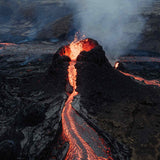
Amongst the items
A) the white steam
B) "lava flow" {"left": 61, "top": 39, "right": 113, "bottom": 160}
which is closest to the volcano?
"lava flow" {"left": 61, "top": 39, "right": 113, "bottom": 160}

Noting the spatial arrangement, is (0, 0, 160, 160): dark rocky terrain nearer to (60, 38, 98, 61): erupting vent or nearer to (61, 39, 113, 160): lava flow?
(61, 39, 113, 160): lava flow

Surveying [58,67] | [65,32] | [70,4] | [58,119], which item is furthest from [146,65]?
[70,4]

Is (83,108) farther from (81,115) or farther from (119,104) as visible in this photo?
(119,104)

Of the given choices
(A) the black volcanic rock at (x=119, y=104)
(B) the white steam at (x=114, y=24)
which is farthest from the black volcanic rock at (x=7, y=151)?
(B) the white steam at (x=114, y=24)

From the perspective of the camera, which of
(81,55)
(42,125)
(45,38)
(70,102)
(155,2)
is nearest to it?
(42,125)

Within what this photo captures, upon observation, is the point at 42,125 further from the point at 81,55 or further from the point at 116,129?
the point at 81,55

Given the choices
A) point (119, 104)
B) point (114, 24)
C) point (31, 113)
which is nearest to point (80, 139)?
point (31, 113)
